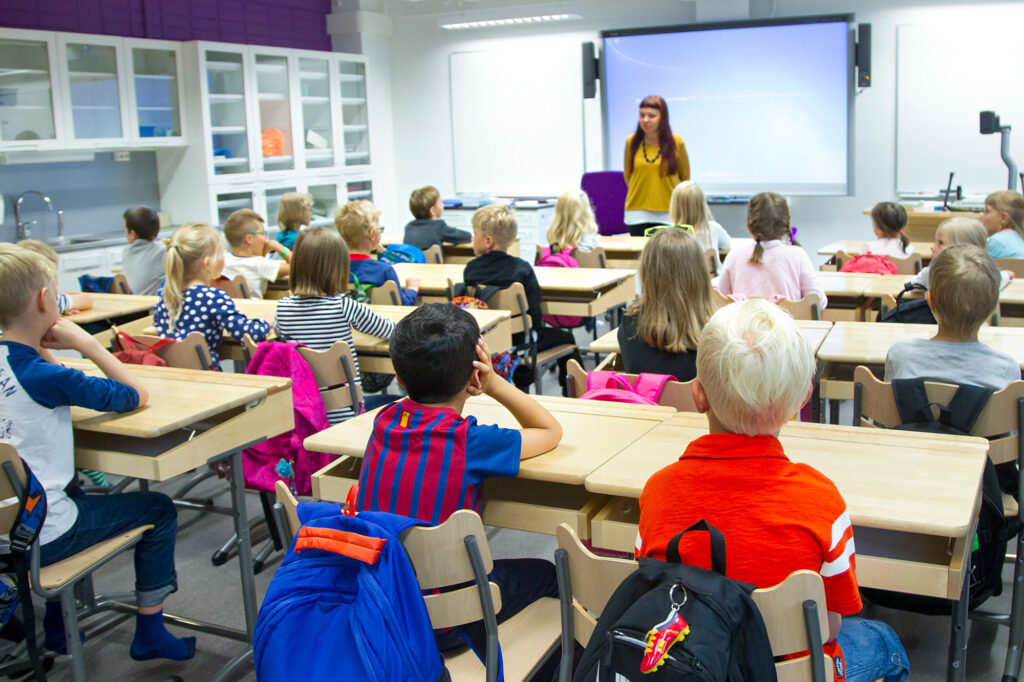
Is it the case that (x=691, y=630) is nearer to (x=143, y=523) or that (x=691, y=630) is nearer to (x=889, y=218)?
(x=143, y=523)

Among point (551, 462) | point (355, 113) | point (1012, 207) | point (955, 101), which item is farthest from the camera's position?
point (355, 113)

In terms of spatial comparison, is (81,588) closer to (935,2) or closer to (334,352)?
(334,352)

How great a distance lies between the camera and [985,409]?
2119 mm

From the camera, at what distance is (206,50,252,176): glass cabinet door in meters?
7.38

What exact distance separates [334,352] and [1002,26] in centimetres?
639

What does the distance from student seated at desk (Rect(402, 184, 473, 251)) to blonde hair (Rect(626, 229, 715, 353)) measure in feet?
10.7

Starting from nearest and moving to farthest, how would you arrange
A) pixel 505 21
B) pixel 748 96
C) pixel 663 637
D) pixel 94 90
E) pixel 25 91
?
pixel 663 637, pixel 25 91, pixel 94 90, pixel 748 96, pixel 505 21

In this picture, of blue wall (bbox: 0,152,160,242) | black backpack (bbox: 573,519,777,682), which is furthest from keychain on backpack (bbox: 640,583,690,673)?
blue wall (bbox: 0,152,160,242)

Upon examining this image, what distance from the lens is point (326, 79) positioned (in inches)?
332

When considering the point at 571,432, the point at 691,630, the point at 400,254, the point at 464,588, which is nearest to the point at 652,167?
the point at 400,254

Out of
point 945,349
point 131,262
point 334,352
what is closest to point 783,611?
point 945,349

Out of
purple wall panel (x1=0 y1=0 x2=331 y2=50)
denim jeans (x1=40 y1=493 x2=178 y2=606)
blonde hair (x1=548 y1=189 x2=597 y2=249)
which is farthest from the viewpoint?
purple wall panel (x1=0 y1=0 x2=331 y2=50)

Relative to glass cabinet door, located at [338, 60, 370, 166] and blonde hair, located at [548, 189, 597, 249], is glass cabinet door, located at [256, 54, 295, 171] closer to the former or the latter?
glass cabinet door, located at [338, 60, 370, 166]

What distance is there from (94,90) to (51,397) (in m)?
5.06
